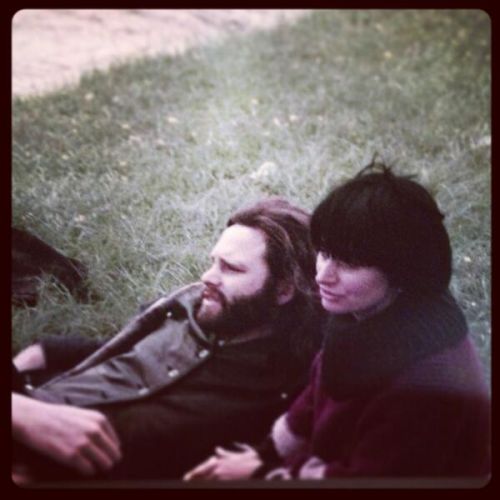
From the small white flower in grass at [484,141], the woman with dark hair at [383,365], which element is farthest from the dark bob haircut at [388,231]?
the small white flower in grass at [484,141]

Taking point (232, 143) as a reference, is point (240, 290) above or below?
below

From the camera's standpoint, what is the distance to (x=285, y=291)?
143 cm

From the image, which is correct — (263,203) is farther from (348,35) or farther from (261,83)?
(348,35)

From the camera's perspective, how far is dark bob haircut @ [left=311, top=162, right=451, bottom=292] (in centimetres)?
136

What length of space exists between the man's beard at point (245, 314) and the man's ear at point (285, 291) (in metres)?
0.01

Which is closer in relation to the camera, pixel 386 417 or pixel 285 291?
pixel 386 417

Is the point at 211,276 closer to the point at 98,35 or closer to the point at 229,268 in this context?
the point at 229,268

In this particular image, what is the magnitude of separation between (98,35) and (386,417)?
1189mm

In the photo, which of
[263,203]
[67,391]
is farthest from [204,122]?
[67,391]

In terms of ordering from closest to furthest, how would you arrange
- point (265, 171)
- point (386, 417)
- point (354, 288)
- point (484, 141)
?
1. point (386, 417)
2. point (354, 288)
3. point (265, 171)
4. point (484, 141)

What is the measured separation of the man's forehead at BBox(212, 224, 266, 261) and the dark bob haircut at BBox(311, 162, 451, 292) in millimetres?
112

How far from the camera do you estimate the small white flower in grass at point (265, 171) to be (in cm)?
159

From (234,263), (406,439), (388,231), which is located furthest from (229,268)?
(406,439)

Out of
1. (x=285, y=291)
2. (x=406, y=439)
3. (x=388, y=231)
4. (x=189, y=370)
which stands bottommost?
(x=406, y=439)
